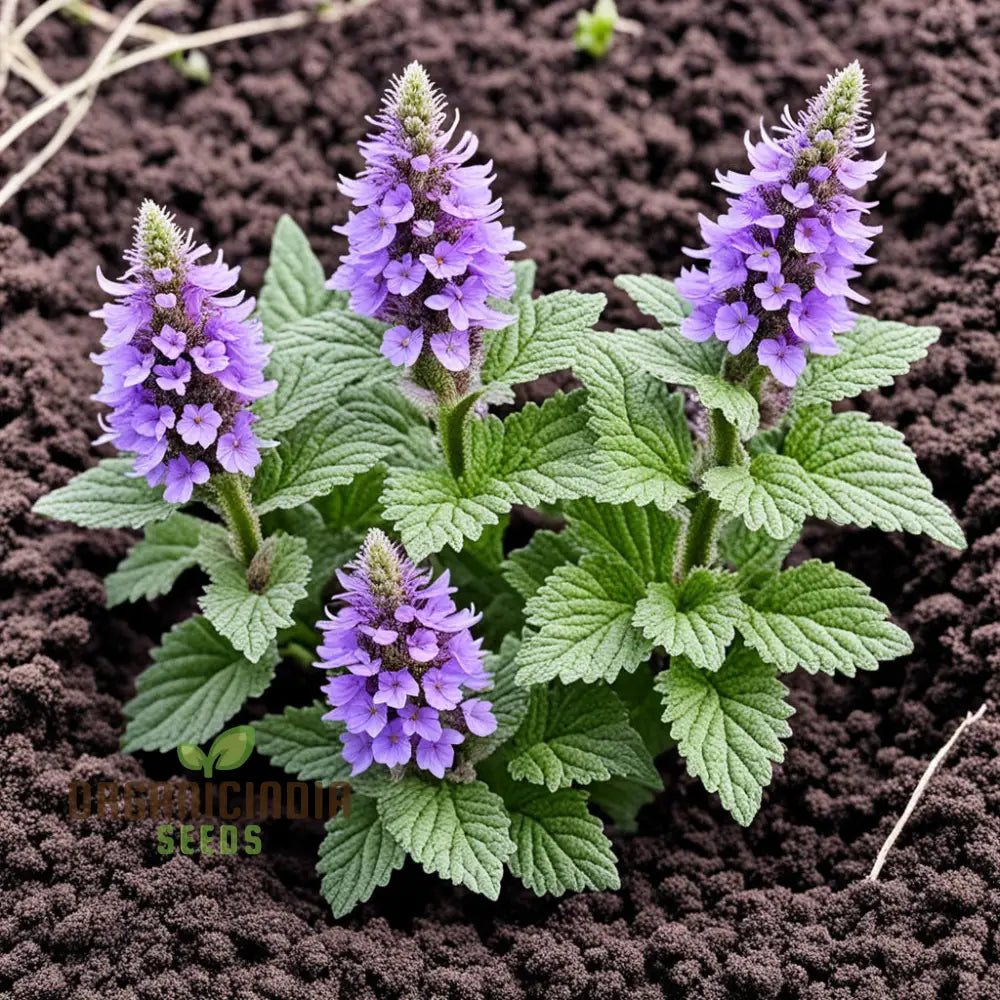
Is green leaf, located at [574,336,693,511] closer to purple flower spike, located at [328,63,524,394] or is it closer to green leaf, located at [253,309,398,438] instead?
purple flower spike, located at [328,63,524,394]

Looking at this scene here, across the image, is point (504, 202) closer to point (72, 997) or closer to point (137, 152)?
point (137, 152)

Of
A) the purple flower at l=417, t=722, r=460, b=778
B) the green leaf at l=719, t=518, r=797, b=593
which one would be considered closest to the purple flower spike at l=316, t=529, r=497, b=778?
the purple flower at l=417, t=722, r=460, b=778

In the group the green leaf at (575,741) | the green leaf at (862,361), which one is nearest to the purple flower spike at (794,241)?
the green leaf at (862,361)

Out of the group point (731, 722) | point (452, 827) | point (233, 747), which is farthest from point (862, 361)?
point (233, 747)

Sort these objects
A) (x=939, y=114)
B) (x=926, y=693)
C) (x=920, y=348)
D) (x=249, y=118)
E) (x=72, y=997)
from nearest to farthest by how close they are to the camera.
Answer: (x=72, y=997), (x=920, y=348), (x=926, y=693), (x=939, y=114), (x=249, y=118)

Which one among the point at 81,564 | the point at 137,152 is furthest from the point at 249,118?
the point at 81,564

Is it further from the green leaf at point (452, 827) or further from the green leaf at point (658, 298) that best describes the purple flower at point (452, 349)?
the green leaf at point (452, 827)
